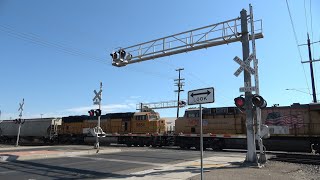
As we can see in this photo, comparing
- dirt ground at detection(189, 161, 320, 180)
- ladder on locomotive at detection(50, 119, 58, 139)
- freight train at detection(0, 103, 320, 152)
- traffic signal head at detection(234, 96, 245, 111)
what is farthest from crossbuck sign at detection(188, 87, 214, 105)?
ladder on locomotive at detection(50, 119, 58, 139)

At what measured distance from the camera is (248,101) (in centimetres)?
1456

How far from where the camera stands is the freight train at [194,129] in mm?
23781

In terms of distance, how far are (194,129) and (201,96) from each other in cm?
2153

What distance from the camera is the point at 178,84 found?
189 ft

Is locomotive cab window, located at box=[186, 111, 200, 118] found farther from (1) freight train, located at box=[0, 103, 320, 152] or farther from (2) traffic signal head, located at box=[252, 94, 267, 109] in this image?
(2) traffic signal head, located at box=[252, 94, 267, 109]

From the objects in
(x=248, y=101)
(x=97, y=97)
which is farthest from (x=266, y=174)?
(x=97, y=97)

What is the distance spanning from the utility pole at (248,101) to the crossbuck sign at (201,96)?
5473 millimetres

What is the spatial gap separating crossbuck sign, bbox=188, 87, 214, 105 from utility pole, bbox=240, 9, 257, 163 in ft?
18.0

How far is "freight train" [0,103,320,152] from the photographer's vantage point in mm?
23781

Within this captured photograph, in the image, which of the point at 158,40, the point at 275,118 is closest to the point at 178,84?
the point at 275,118

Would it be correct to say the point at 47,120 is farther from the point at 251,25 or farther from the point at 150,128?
the point at 251,25

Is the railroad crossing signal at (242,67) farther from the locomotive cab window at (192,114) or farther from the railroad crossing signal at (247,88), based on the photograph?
the locomotive cab window at (192,114)

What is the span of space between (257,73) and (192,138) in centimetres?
1653

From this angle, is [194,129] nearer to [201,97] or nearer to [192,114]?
[192,114]
